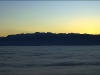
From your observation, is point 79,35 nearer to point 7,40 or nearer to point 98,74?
point 7,40

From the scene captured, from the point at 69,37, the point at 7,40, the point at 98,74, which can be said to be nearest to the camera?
the point at 98,74

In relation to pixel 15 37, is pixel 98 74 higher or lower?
lower

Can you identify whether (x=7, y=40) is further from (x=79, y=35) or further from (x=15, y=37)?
(x=79, y=35)

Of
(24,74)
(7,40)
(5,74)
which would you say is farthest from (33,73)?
(7,40)

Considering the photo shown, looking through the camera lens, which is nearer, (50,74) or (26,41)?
(50,74)

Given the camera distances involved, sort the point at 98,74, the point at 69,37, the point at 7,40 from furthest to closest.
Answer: the point at 7,40
the point at 69,37
the point at 98,74

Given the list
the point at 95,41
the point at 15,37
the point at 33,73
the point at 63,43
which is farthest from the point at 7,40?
the point at 33,73
